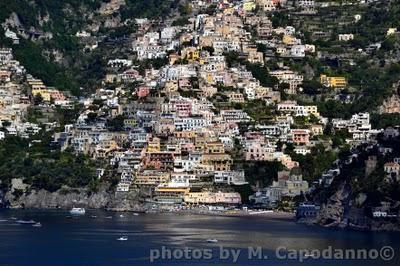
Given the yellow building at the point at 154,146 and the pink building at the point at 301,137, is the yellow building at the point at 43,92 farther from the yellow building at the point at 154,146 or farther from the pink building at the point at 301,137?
the pink building at the point at 301,137

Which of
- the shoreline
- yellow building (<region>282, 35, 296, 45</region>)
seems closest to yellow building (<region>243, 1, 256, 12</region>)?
yellow building (<region>282, 35, 296, 45</region>)

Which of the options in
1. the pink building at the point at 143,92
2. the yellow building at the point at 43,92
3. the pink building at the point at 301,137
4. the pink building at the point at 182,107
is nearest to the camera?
the pink building at the point at 301,137

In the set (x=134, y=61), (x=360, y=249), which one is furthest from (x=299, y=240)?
(x=134, y=61)

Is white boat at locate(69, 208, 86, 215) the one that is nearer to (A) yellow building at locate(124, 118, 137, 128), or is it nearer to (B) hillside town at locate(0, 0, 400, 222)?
(B) hillside town at locate(0, 0, 400, 222)

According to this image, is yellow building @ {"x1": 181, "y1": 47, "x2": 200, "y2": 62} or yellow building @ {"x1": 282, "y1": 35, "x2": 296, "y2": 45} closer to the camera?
yellow building @ {"x1": 181, "y1": 47, "x2": 200, "y2": 62}

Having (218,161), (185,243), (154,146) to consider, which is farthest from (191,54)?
(185,243)

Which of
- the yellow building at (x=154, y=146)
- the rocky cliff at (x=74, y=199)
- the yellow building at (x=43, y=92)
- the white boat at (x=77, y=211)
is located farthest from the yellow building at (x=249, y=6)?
the white boat at (x=77, y=211)
